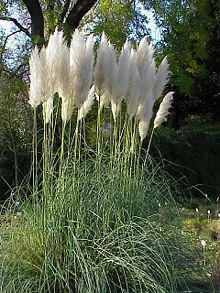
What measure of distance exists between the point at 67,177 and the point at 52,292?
2.50 feet

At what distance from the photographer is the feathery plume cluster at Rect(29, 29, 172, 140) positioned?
362 centimetres

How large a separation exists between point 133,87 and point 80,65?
0.55 m

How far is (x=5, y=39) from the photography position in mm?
12055

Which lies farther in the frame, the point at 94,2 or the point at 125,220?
the point at 94,2

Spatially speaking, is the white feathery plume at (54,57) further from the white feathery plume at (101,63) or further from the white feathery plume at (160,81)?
the white feathery plume at (160,81)

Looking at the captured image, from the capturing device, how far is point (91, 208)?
3.62 meters

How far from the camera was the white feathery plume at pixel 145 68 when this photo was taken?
412cm

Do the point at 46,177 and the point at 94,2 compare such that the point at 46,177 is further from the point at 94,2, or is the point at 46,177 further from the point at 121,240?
the point at 94,2

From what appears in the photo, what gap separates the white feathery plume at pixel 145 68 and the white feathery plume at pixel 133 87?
0.06 meters

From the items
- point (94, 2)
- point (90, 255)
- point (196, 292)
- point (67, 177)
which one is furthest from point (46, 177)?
point (94, 2)

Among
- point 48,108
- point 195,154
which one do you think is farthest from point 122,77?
point 195,154

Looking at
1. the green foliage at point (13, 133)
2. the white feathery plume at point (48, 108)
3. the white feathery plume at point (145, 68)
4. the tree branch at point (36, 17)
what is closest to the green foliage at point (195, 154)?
the green foliage at point (13, 133)

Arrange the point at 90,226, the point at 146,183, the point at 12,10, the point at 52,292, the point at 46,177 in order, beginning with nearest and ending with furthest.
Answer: the point at 52,292 < the point at 90,226 < the point at 46,177 < the point at 146,183 < the point at 12,10

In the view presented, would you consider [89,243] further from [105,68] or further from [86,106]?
[105,68]
